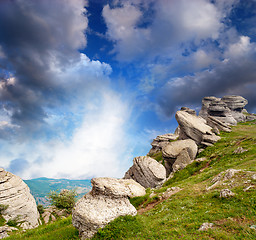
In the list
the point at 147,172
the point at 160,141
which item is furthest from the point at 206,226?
the point at 160,141

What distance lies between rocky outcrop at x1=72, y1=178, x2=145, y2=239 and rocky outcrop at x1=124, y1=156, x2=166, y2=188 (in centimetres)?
2166

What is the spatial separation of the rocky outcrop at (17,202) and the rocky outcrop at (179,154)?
38.8 meters

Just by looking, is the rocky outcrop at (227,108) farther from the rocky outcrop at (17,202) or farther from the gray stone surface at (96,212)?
the rocky outcrop at (17,202)

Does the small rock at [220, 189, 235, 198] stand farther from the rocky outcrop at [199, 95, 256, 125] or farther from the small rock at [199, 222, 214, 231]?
the rocky outcrop at [199, 95, 256, 125]

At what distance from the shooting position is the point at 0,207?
35625 mm

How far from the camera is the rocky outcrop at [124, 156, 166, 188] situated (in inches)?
1352

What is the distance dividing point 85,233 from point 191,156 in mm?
35508

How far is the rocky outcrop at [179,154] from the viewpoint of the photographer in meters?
37.8

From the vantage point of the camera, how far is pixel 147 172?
117 feet

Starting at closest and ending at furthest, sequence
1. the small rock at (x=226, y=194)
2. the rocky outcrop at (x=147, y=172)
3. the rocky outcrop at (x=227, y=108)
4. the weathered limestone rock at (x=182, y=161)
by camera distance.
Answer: the small rock at (x=226, y=194)
the rocky outcrop at (x=147, y=172)
the weathered limestone rock at (x=182, y=161)
the rocky outcrop at (x=227, y=108)

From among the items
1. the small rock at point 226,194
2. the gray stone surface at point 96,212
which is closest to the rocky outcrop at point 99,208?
the gray stone surface at point 96,212

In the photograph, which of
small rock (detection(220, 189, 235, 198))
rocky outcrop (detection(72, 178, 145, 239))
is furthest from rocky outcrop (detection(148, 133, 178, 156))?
rocky outcrop (detection(72, 178, 145, 239))

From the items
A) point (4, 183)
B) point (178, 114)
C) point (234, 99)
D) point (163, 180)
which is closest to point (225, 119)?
point (234, 99)

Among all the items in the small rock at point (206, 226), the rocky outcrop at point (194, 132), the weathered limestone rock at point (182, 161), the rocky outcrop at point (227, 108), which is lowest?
the small rock at point (206, 226)
